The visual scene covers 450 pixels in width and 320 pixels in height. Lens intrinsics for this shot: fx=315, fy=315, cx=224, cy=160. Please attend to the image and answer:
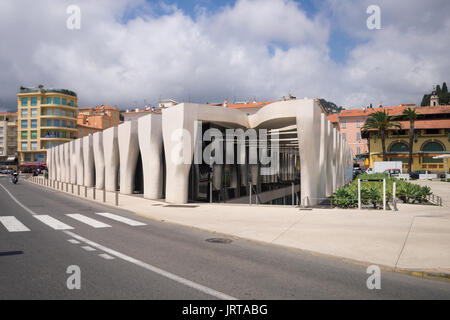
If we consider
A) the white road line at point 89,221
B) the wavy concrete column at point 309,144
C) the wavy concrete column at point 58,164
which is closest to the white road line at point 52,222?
the white road line at point 89,221

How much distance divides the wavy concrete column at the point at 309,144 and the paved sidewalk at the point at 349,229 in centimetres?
474

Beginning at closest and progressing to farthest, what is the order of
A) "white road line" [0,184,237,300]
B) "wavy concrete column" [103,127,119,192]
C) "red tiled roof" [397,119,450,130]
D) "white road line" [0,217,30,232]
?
1. "white road line" [0,184,237,300]
2. "white road line" [0,217,30,232]
3. "wavy concrete column" [103,127,119,192]
4. "red tiled roof" [397,119,450,130]

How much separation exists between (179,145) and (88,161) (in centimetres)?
2374

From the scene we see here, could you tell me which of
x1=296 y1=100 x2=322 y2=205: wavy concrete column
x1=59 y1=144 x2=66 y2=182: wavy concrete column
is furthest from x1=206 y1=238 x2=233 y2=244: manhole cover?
x1=59 y1=144 x2=66 y2=182: wavy concrete column

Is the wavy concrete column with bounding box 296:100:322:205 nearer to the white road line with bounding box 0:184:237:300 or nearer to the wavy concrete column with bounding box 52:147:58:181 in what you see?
the white road line with bounding box 0:184:237:300

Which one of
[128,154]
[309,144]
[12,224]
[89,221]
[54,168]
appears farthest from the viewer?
[54,168]

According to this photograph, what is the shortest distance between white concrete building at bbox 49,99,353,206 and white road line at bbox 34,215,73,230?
7.65 m

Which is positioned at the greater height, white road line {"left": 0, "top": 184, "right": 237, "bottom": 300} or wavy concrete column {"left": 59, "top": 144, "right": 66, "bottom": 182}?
wavy concrete column {"left": 59, "top": 144, "right": 66, "bottom": 182}

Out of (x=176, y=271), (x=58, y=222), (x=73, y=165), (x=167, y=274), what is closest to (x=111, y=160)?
(x=73, y=165)

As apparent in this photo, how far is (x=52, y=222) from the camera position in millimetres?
12312

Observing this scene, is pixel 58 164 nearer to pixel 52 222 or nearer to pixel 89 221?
pixel 52 222

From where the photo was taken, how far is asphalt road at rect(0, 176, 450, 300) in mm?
5363

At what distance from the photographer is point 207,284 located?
5.75m

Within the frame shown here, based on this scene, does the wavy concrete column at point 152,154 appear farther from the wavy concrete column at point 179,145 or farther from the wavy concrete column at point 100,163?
the wavy concrete column at point 100,163
